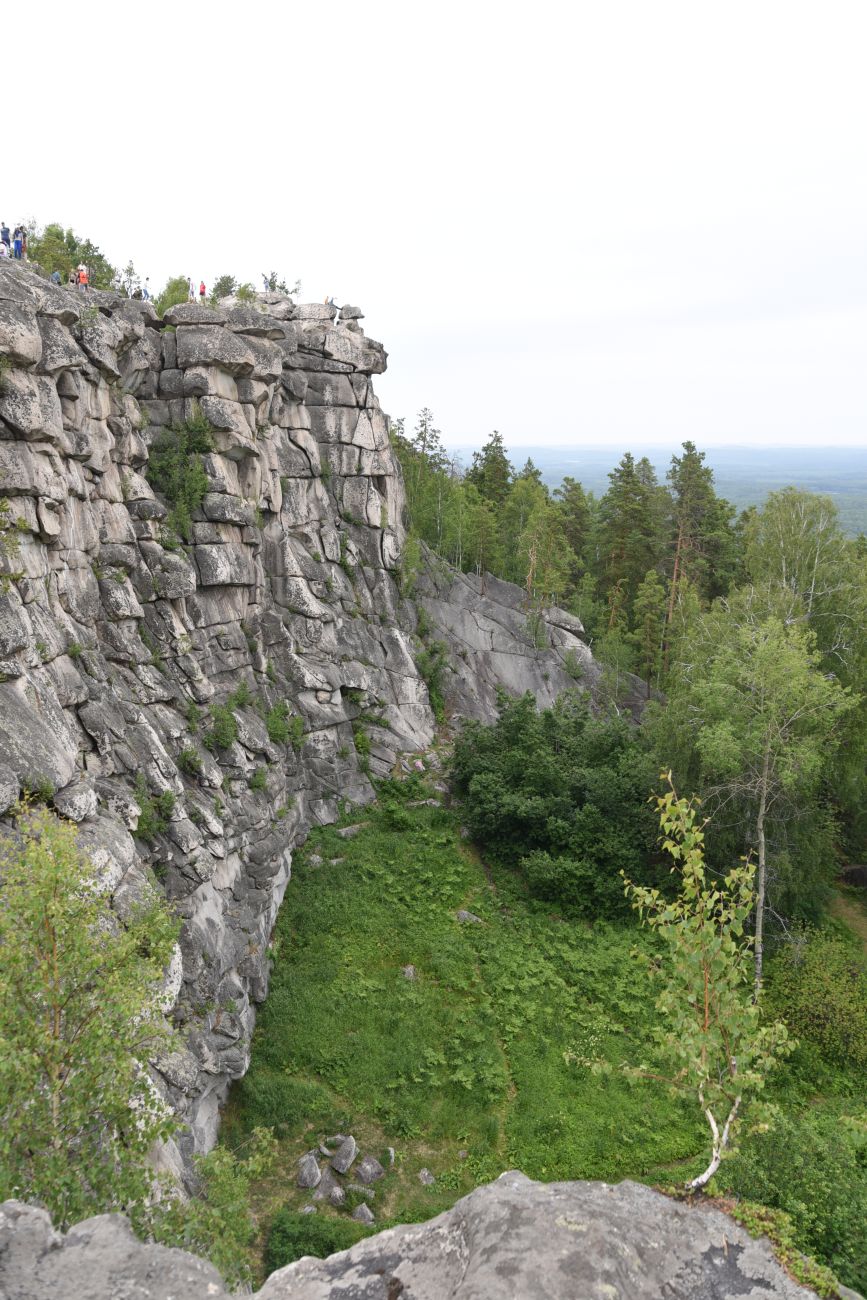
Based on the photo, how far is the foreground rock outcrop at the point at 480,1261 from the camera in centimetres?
558

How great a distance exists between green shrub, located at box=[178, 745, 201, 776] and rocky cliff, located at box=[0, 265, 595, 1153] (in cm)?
13

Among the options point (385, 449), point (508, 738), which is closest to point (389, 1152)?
point (508, 738)

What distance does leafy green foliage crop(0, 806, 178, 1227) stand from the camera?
748 centimetres

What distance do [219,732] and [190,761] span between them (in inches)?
102

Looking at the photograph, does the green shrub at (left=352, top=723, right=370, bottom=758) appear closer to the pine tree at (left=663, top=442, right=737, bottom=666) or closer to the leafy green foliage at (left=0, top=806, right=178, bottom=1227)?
the pine tree at (left=663, top=442, right=737, bottom=666)

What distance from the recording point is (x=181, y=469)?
28.4 m

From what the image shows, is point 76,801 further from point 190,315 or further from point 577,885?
point 190,315

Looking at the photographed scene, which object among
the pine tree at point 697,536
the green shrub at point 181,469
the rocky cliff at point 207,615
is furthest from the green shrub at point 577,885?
the pine tree at point 697,536

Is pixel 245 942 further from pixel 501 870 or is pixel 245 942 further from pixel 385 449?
pixel 385 449

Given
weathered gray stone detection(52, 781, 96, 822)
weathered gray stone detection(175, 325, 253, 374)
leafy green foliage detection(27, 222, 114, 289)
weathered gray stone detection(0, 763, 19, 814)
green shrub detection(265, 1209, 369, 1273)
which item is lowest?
green shrub detection(265, 1209, 369, 1273)

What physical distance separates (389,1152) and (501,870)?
13.0 metres

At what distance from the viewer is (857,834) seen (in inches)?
1282

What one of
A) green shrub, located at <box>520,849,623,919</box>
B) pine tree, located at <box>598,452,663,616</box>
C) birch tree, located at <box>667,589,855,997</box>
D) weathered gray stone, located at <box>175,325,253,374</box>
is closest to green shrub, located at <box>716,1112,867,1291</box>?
birch tree, located at <box>667,589,855,997</box>

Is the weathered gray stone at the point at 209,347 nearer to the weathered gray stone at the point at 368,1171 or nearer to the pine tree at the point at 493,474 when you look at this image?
the weathered gray stone at the point at 368,1171
